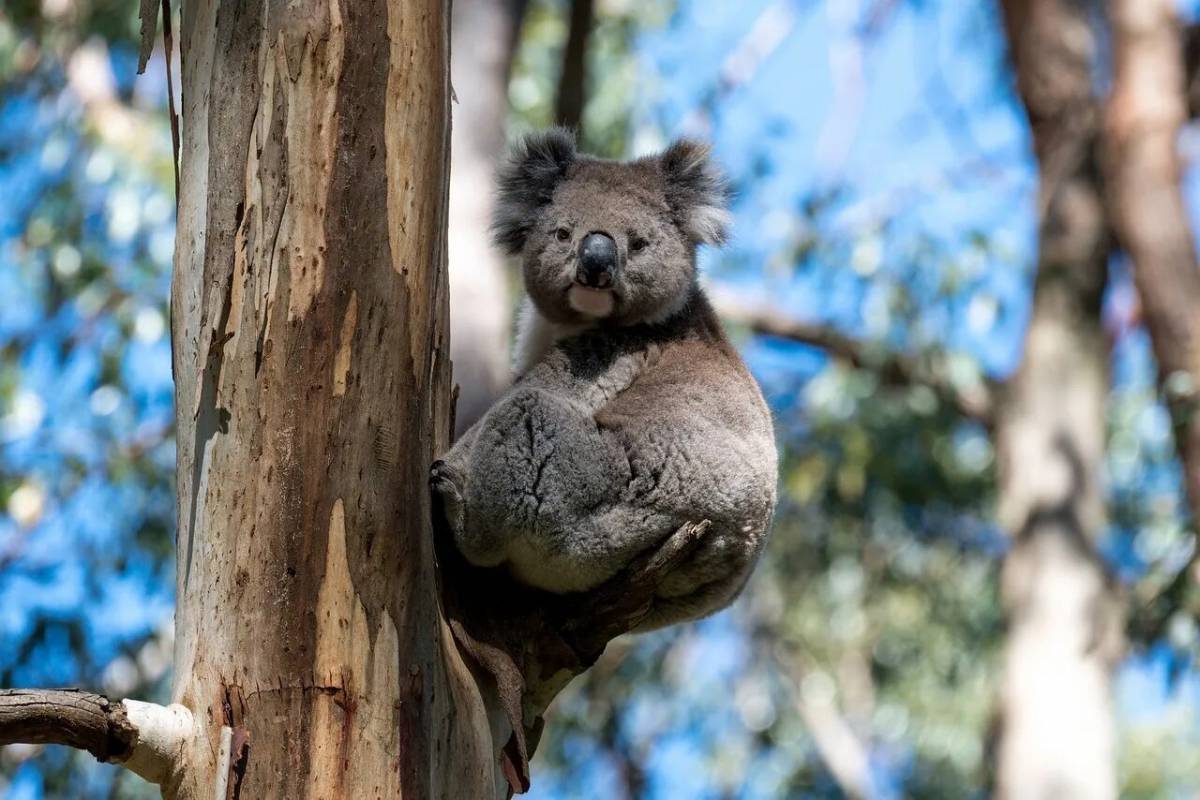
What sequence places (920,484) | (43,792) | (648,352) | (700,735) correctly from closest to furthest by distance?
(648,352) → (43,792) → (920,484) → (700,735)

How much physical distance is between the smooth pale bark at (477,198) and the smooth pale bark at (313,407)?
108 cm

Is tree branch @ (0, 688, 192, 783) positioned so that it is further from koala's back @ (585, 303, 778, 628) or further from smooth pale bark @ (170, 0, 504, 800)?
koala's back @ (585, 303, 778, 628)

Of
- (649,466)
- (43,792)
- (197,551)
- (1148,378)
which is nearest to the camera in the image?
(197,551)

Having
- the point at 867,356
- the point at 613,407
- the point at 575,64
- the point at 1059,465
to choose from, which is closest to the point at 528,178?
the point at 613,407

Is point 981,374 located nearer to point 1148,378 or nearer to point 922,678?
point 1148,378

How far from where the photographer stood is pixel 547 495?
3055 mm

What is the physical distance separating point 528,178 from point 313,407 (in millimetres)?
1392

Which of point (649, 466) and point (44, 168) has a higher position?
point (44, 168)

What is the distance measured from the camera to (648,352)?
11.7ft

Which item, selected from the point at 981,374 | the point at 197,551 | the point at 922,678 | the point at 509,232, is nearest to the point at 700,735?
the point at 922,678

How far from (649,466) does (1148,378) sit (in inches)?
336

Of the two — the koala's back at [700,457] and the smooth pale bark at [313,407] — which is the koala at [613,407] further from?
the smooth pale bark at [313,407]

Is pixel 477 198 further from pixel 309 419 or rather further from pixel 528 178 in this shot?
pixel 309 419

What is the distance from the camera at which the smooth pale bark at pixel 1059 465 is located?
691cm
